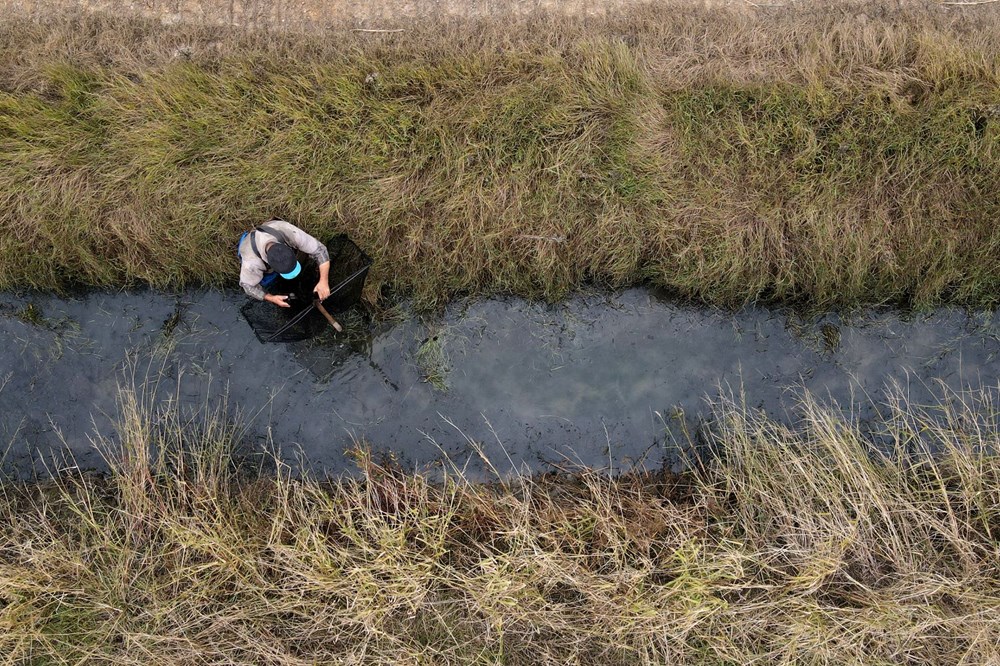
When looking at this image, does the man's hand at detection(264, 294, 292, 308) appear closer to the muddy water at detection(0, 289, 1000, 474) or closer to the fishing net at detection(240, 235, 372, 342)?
the fishing net at detection(240, 235, 372, 342)

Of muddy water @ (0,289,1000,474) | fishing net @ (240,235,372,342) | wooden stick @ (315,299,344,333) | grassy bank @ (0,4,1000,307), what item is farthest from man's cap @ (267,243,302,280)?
muddy water @ (0,289,1000,474)

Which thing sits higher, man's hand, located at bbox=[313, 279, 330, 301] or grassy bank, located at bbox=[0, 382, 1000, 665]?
man's hand, located at bbox=[313, 279, 330, 301]

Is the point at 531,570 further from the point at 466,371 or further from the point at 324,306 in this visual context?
the point at 324,306

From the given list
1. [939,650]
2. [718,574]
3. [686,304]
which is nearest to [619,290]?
[686,304]

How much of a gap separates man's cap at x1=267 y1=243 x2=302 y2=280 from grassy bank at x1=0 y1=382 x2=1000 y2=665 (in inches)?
53.2

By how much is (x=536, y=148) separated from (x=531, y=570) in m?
2.88

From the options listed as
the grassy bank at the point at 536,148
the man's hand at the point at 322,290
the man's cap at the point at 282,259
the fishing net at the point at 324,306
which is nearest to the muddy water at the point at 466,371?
the fishing net at the point at 324,306

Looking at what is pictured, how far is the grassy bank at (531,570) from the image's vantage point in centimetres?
364

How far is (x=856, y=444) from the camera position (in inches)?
154

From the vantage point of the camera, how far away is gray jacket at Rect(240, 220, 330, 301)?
362 cm

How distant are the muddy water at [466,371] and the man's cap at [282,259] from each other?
41.1 inches

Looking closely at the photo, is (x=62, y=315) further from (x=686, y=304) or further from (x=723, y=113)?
(x=723, y=113)

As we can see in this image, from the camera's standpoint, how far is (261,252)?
11.9 feet

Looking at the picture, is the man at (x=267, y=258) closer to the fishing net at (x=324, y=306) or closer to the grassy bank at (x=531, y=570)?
the fishing net at (x=324, y=306)
